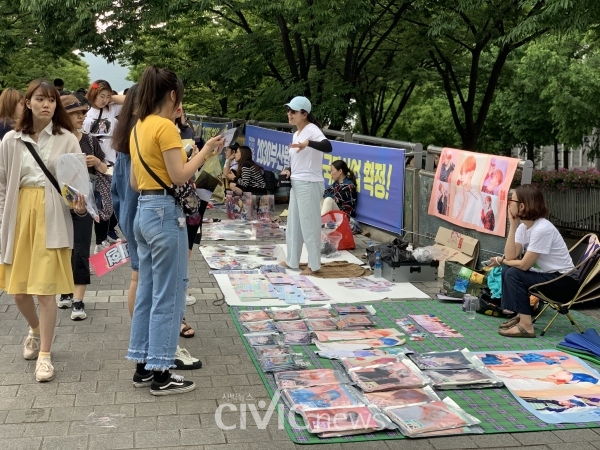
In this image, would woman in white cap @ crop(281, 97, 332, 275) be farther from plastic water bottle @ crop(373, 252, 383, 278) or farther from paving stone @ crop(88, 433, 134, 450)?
paving stone @ crop(88, 433, 134, 450)

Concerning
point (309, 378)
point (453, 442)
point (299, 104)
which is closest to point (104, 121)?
point (299, 104)

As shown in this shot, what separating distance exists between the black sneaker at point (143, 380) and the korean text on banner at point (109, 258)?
0.76 meters

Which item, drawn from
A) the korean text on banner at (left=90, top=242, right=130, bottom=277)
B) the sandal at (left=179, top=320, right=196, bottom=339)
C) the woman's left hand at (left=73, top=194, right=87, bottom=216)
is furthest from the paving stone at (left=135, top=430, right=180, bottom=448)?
the sandal at (left=179, top=320, right=196, bottom=339)

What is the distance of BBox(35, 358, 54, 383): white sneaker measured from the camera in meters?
5.48

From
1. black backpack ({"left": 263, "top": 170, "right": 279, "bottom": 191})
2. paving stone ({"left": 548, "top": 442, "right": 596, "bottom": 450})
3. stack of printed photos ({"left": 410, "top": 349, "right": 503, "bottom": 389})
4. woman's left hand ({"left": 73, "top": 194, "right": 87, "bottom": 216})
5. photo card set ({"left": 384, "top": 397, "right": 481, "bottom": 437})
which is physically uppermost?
woman's left hand ({"left": 73, "top": 194, "right": 87, "bottom": 216})

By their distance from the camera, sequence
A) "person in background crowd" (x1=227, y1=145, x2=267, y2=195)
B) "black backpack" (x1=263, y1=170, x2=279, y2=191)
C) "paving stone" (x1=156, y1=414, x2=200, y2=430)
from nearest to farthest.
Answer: "paving stone" (x1=156, y1=414, x2=200, y2=430)
"person in background crowd" (x1=227, y1=145, x2=267, y2=195)
"black backpack" (x1=263, y1=170, x2=279, y2=191)

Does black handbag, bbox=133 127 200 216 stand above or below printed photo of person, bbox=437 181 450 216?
above

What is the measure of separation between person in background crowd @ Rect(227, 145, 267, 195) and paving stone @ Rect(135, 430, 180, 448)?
9.20m

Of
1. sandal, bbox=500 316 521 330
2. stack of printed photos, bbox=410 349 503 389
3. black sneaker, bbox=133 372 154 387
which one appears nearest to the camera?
black sneaker, bbox=133 372 154 387

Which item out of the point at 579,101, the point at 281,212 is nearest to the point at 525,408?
the point at 281,212

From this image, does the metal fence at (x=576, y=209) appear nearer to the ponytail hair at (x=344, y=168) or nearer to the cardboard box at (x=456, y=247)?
the ponytail hair at (x=344, y=168)

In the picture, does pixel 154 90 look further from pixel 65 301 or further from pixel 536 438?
pixel 65 301

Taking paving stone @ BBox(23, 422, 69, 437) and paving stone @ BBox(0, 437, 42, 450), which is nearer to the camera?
paving stone @ BBox(0, 437, 42, 450)

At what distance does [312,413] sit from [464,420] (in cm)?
86
